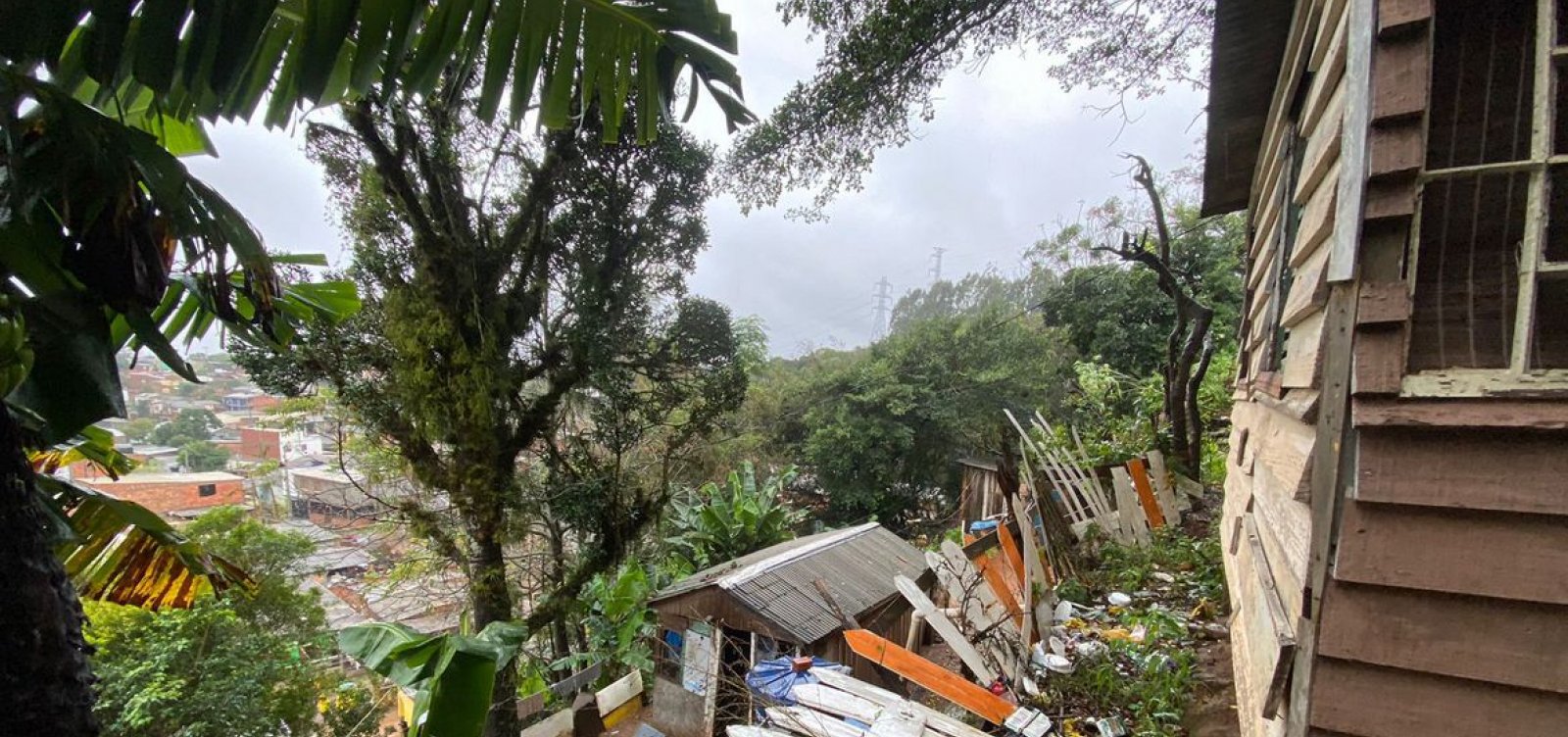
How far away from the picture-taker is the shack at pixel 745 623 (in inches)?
268

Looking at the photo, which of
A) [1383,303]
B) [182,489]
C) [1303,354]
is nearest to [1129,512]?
[1303,354]

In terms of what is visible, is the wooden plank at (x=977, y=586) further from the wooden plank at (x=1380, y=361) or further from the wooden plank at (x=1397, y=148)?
the wooden plank at (x=1397, y=148)

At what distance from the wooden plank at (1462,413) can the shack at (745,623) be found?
567 centimetres

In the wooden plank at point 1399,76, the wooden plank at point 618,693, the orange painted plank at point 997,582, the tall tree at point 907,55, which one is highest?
the tall tree at point 907,55

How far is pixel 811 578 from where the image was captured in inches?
308

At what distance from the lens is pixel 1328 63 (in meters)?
1.80

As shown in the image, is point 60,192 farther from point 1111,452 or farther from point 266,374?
point 1111,452

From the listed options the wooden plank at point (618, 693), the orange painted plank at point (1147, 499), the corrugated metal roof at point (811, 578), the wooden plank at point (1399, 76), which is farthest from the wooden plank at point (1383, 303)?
the wooden plank at point (618, 693)

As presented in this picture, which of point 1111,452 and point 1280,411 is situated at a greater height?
point 1280,411

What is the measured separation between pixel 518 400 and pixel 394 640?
5413 millimetres

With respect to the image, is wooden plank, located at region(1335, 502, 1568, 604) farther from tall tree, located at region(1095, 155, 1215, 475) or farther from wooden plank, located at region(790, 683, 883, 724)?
tall tree, located at region(1095, 155, 1215, 475)

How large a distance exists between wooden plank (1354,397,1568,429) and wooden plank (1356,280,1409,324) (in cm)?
18

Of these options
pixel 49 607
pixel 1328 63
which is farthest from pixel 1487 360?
pixel 49 607

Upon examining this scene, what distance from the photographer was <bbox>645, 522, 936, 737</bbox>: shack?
22.4ft
